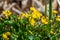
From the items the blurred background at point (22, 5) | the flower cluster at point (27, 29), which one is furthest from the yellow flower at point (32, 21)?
the blurred background at point (22, 5)

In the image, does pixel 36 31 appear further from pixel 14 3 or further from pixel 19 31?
pixel 14 3

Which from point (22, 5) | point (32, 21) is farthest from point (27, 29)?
point (22, 5)

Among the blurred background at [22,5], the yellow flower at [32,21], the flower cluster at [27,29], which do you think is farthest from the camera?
the blurred background at [22,5]

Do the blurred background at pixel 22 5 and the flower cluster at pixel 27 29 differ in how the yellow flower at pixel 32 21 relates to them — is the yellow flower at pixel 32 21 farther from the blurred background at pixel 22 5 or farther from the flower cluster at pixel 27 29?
the blurred background at pixel 22 5

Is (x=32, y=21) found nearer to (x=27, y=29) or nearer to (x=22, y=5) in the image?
(x=27, y=29)

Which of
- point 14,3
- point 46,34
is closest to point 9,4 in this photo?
point 14,3

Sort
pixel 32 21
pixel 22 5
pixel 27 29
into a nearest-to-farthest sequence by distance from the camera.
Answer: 1. pixel 27 29
2. pixel 32 21
3. pixel 22 5

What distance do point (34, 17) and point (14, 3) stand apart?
1453 millimetres

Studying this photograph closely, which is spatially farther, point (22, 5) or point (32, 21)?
point (22, 5)

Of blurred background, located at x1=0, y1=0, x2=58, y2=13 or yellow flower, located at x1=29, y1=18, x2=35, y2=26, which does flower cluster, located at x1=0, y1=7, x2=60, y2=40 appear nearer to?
yellow flower, located at x1=29, y1=18, x2=35, y2=26

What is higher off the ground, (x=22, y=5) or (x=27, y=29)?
(x=22, y=5)

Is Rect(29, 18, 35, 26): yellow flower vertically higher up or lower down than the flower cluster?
higher up

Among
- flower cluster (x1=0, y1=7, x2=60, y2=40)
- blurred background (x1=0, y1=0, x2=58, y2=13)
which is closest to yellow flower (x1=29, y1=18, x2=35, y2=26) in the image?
flower cluster (x1=0, y1=7, x2=60, y2=40)

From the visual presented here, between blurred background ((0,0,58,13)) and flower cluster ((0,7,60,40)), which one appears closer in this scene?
flower cluster ((0,7,60,40))
